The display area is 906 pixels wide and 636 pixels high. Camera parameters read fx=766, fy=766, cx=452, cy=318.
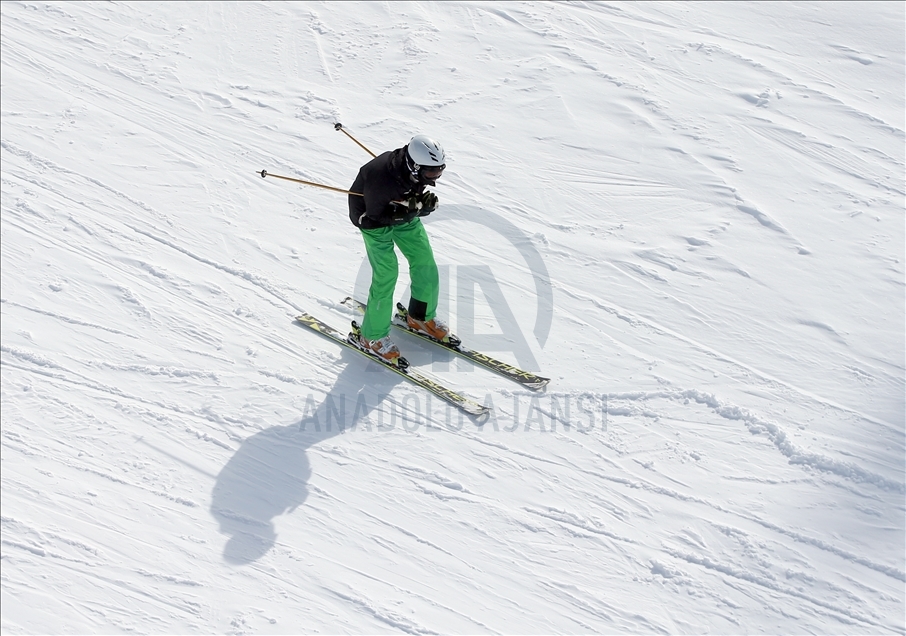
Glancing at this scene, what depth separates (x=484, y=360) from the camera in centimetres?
625

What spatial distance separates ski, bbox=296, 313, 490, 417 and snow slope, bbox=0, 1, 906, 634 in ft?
0.32

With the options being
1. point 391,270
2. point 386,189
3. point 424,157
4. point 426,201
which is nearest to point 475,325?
point 391,270

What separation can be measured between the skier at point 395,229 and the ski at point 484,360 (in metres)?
0.06

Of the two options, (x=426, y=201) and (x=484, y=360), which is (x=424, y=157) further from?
(x=484, y=360)

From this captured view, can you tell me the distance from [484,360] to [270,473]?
6.26ft

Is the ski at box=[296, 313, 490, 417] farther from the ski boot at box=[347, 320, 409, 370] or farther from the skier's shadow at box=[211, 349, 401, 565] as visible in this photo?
the skier's shadow at box=[211, 349, 401, 565]

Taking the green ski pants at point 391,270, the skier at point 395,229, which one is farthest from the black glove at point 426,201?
the green ski pants at point 391,270

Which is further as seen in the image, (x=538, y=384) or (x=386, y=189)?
(x=538, y=384)

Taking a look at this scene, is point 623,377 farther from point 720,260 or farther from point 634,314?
point 720,260

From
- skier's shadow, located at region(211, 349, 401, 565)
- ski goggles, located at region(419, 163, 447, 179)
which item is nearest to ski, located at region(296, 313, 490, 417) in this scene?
skier's shadow, located at region(211, 349, 401, 565)

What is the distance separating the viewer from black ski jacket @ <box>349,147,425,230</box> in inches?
Result: 215

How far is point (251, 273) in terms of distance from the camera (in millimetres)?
7094

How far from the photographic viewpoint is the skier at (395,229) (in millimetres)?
5410

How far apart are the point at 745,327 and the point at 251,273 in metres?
4.40
